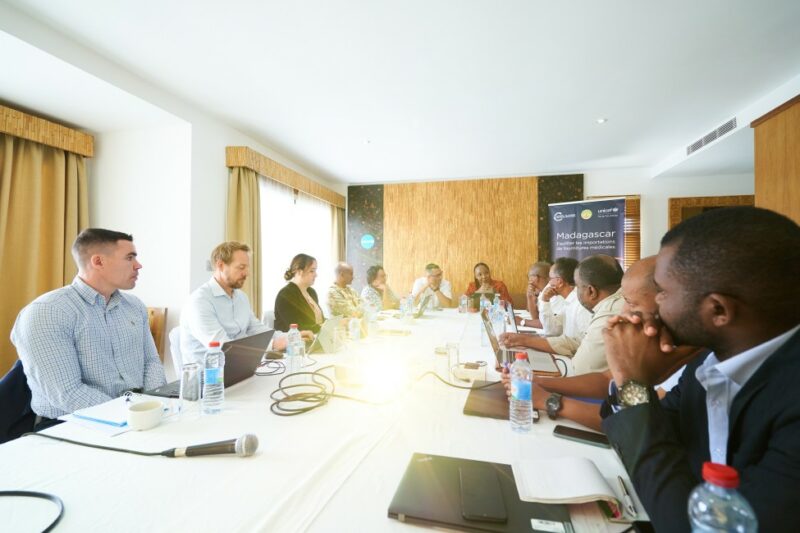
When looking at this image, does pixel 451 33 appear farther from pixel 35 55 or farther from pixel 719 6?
pixel 35 55

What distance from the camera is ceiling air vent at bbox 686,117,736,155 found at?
3429 millimetres

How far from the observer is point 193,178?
317 centimetres

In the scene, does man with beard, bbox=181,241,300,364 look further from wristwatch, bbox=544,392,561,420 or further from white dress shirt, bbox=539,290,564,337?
white dress shirt, bbox=539,290,564,337

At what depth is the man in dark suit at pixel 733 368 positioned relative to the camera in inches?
22.7

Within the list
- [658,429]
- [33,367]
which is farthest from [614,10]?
[33,367]

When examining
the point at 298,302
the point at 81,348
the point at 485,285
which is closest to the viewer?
the point at 81,348

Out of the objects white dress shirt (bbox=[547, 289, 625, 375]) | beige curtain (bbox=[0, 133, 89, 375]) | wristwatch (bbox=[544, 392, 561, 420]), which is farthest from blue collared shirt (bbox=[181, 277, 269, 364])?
beige curtain (bbox=[0, 133, 89, 375])

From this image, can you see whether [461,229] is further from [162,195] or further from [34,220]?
[34,220]

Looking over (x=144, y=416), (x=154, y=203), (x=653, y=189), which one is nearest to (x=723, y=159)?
(x=653, y=189)

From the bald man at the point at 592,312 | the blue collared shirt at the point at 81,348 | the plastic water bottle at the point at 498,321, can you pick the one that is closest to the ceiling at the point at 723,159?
the bald man at the point at 592,312

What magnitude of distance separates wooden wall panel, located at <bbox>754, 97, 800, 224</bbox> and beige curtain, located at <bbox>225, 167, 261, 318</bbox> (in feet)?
15.3

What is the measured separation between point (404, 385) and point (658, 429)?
914 mm

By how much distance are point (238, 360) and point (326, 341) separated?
642 mm

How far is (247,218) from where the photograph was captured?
3.75 meters
